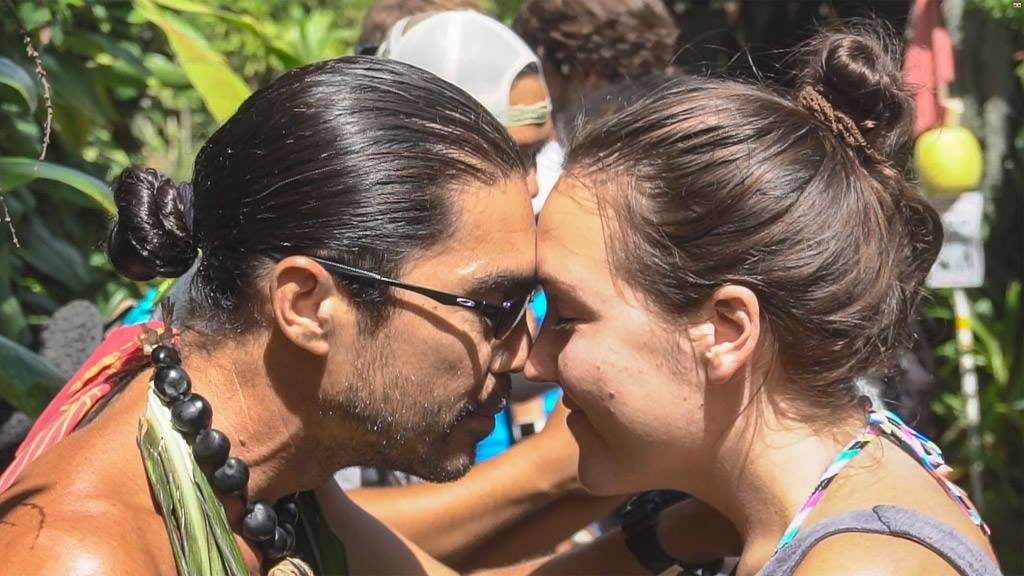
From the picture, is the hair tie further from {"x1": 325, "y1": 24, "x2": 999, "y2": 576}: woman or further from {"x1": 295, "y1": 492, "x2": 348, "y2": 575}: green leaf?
{"x1": 295, "y1": 492, "x2": 348, "y2": 575}: green leaf

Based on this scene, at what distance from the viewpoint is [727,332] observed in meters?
1.94

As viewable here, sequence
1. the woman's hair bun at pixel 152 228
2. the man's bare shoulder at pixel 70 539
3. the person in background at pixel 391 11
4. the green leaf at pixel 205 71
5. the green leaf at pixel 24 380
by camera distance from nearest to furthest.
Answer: the man's bare shoulder at pixel 70 539, the woman's hair bun at pixel 152 228, the green leaf at pixel 24 380, the green leaf at pixel 205 71, the person in background at pixel 391 11

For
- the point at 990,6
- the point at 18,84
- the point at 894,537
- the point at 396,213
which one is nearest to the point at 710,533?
the point at 894,537

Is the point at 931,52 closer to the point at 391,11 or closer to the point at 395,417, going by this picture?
the point at 391,11

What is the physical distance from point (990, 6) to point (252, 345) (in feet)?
11.2

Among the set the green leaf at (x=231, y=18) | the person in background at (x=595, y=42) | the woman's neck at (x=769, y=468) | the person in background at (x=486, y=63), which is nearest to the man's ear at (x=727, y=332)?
the woman's neck at (x=769, y=468)

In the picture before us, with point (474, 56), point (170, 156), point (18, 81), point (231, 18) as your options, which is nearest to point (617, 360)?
point (474, 56)

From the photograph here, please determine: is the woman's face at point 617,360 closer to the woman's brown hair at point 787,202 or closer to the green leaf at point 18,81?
the woman's brown hair at point 787,202

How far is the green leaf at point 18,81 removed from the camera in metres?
2.69

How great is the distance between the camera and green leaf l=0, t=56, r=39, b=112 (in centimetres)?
269

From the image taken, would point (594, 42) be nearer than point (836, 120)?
No

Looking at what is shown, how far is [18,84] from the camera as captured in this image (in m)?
2.69

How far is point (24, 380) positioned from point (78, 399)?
1.75 ft

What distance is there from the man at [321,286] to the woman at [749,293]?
167 millimetres
